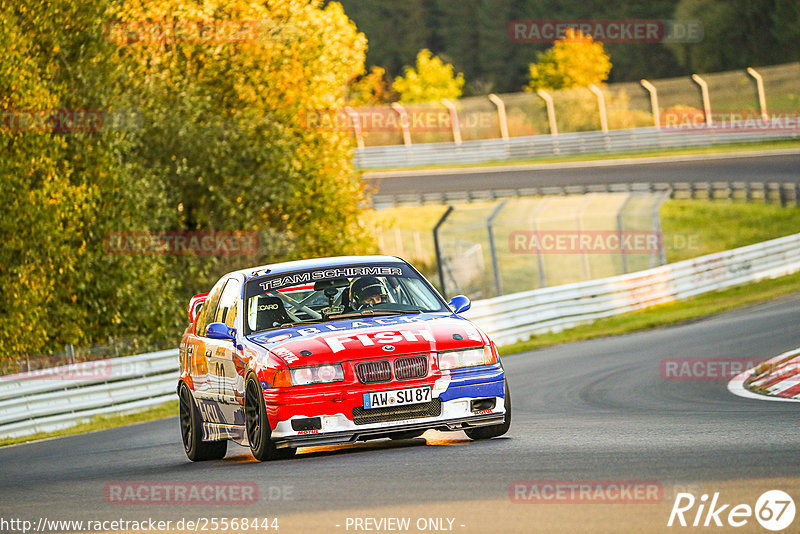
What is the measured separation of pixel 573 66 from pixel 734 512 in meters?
67.1

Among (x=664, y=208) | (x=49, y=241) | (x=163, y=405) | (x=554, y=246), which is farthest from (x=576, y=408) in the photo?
(x=664, y=208)

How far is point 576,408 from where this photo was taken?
12.7 meters

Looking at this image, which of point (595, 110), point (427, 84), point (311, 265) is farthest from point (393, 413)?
point (427, 84)

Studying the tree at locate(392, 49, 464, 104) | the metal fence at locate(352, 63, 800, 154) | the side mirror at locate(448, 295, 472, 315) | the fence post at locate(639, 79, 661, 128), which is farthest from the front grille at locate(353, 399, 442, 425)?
the tree at locate(392, 49, 464, 104)

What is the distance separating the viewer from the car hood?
8.91 metres

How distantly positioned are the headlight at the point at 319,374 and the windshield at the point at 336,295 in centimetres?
100

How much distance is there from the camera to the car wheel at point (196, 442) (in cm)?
1075

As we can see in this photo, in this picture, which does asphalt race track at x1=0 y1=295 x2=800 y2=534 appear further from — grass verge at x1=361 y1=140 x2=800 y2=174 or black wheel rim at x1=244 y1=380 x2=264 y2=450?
grass verge at x1=361 y1=140 x2=800 y2=174

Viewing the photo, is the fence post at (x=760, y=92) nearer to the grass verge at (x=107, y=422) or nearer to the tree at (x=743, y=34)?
the tree at (x=743, y=34)

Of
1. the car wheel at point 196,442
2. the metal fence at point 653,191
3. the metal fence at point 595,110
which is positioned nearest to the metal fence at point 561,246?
the metal fence at point 653,191

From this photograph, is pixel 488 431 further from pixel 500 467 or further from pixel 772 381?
pixel 772 381

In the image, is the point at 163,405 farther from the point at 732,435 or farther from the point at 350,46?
the point at 350,46

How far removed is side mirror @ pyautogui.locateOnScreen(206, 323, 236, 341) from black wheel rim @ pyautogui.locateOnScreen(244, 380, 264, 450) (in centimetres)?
66

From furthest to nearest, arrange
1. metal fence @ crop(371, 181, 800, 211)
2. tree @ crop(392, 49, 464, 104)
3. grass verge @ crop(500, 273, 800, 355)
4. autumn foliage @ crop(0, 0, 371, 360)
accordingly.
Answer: tree @ crop(392, 49, 464, 104) < metal fence @ crop(371, 181, 800, 211) < grass verge @ crop(500, 273, 800, 355) < autumn foliage @ crop(0, 0, 371, 360)
